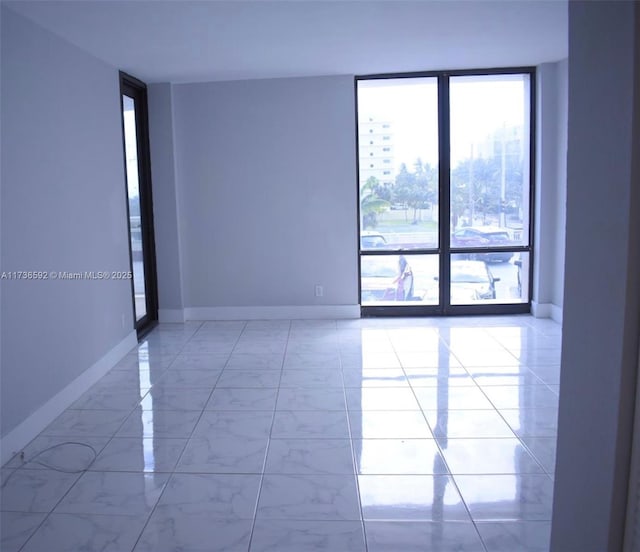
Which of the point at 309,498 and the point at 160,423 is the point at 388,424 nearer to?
the point at 309,498

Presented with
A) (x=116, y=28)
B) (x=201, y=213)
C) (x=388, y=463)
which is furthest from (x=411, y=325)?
(x=116, y=28)

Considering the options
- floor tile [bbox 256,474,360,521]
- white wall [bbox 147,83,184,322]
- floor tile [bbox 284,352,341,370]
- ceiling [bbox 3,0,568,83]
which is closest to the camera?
floor tile [bbox 256,474,360,521]

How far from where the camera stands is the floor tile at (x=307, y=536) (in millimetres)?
2179

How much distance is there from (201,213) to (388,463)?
3.81 metres

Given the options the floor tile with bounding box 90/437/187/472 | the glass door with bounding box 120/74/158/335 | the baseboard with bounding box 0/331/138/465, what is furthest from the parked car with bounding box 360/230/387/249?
the floor tile with bounding box 90/437/187/472

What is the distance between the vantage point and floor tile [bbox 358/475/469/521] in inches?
93.7

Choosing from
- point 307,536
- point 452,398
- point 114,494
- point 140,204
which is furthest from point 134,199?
point 307,536

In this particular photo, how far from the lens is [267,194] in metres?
5.79

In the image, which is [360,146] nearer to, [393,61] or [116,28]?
[393,61]

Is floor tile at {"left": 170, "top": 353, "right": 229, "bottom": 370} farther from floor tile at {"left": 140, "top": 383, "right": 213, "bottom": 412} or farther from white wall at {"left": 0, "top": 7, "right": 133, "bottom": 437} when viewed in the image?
white wall at {"left": 0, "top": 7, "right": 133, "bottom": 437}

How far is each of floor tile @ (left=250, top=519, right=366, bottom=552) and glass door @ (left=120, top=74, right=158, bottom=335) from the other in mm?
3290

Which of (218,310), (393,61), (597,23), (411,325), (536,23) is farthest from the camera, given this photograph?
(218,310)

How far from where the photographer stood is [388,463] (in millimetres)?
2836

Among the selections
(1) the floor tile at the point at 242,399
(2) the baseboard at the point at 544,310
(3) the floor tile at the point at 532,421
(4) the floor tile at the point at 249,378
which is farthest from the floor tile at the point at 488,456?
(2) the baseboard at the point at 544,310
